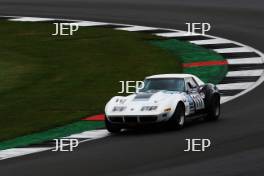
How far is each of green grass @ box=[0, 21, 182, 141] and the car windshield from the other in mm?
1812

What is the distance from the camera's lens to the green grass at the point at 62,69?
21641mm

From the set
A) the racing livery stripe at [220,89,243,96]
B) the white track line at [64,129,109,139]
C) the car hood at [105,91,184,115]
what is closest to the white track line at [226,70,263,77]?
the racing livery stripe at [220,89,243,96]

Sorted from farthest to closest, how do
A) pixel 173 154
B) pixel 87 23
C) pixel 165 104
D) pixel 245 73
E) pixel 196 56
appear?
1. pixel 87 23
2. pixel 196 56
3. pixel 245 73
4. pixel 165 104
5. pixel 173 154

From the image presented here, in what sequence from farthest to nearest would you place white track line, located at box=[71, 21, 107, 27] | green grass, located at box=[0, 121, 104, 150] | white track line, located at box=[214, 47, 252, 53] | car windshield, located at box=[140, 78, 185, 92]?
white track line, located at box=[71, 21, 107, 27] < white track line, located at box=[214, 47, 252, 53] < car windshield, located at box=[140, 78, 185, 92] < green grass, located at box=[0, 121, 104, 150]

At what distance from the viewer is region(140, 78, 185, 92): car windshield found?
20.1 metres

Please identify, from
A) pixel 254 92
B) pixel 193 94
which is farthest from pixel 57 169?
pixel 254 92

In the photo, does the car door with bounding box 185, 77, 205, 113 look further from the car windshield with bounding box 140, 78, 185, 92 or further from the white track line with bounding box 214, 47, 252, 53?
the white track line with bounding box 214, 47, 252, 53

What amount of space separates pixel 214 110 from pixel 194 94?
61 cm

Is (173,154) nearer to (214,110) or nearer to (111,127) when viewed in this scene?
(111,127)

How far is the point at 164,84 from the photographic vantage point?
20.2m

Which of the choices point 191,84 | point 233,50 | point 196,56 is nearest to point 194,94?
point 191,84

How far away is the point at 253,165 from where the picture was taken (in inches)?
596

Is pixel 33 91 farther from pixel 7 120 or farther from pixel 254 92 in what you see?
pixel 254 92

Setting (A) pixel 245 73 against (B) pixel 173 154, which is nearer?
(B) pixel 173 154
